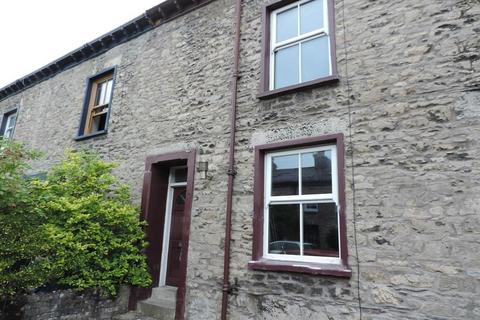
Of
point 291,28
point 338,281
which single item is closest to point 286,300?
point 338,281

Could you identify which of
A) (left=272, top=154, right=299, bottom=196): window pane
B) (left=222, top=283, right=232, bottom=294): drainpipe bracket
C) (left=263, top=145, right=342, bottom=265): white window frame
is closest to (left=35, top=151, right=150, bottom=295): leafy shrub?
(left=222, top=283, right=232, bottom=294): drainpipe bracket

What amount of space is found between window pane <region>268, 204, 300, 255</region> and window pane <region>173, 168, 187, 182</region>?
2544mm

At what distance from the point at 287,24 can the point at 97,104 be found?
6.01m

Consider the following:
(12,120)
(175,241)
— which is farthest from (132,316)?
(12,120)

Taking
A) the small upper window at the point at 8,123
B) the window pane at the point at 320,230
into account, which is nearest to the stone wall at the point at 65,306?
the window pane at the point at 320,230

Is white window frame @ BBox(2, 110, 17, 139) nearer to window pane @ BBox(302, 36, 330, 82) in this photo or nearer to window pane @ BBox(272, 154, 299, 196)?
window pane @ BBox(272, 154, 299, 196)

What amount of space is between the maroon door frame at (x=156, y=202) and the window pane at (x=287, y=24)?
2.74m

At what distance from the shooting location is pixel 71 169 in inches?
241

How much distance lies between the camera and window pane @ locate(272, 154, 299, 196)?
16.1 feet

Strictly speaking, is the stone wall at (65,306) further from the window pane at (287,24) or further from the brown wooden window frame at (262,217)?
the window pane at (287,24)

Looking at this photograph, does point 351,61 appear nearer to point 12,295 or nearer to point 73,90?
point 12,295

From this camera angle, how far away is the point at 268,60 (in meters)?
5.75

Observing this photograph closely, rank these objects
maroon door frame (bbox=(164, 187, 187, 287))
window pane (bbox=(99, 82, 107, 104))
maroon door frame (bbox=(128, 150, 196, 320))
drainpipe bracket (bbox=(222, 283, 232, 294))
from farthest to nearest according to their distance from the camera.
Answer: window pane (bbox=(99, 82, 107, 104))
maroon door frame (bbox=(164, 187, 187, 287))
maroon door frame (bbox=(128, 150, 196, 320))
drainpipe bracket (bbox=(222, 283, 232, 294))

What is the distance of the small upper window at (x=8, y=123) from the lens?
479 inches
